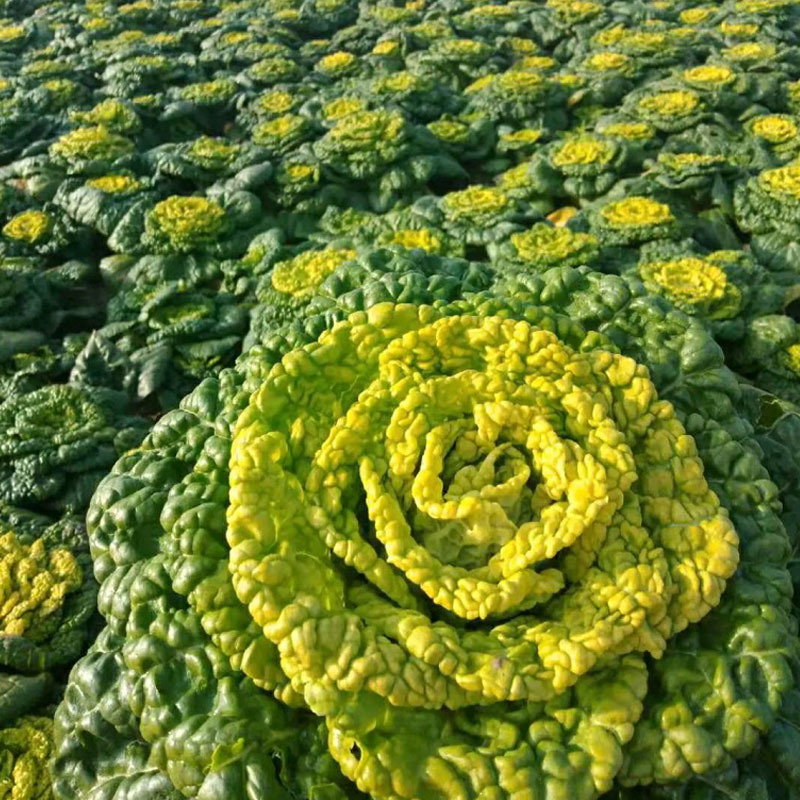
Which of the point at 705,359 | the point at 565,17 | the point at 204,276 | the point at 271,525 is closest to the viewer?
the point at 271,525

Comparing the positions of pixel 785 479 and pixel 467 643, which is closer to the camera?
pixel 467 643

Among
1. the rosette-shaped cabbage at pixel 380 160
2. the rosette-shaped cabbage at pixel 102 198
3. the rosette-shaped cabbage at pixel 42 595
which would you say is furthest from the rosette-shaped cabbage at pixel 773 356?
the rosette-shaped cabbage at pixel 102 198

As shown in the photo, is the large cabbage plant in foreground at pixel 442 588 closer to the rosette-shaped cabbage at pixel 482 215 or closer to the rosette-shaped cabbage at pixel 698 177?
the rosette-shaped cabbage at pixel 482 215

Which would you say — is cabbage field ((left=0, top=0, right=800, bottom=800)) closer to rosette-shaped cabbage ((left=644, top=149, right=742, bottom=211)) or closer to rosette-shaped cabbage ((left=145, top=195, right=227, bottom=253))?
rosette-shaped cabbage ((left=145, top=195, right=227, bottom=253))

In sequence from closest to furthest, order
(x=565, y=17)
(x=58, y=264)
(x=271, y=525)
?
(x=271, y=525), (x=58, y=264), (x=565, y=17)

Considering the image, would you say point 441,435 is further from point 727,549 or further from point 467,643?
point 727,549

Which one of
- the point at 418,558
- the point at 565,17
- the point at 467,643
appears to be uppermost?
the point at 418,558

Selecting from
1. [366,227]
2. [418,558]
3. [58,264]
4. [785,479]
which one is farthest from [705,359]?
[58,264]

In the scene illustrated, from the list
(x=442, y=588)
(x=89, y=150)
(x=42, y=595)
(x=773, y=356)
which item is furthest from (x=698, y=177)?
(x=42, y=595)
